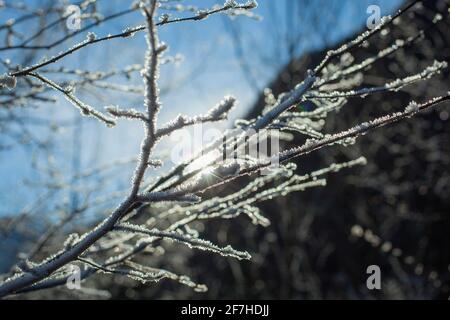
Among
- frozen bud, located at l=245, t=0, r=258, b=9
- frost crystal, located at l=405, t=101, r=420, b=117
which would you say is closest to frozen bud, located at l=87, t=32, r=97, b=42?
frozen bud, located at l=245, t=0, r=258, b=9

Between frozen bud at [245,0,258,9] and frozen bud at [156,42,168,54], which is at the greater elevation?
frozen bud at [245,0,258,9]

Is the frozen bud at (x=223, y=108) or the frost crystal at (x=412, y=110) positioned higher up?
the frost crystal at (x=412, y=110)

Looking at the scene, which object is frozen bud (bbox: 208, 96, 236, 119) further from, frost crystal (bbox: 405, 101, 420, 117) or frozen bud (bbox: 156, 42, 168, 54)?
frost crystal (bbox: 405, 101, 420, 117)

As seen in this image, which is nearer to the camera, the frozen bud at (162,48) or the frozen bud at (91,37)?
the frozen bud at (162,48)

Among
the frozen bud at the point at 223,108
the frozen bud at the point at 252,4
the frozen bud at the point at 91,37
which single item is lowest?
the frozen bud at the point at 223,108

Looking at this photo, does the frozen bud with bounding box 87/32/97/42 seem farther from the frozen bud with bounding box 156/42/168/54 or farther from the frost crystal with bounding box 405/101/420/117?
the frost crystal with bounding box 405/101/420/117

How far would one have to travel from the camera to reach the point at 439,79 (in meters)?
6.37

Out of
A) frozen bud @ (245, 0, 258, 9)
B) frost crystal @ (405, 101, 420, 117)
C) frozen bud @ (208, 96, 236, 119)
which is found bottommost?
frozen bud @ (208, 96, 236, 119)

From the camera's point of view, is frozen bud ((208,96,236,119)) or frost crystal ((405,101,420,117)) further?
frost crystal ((405,101,420,117))

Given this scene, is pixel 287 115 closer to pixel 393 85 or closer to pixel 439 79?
pixel 393 85

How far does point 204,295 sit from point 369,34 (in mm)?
8483

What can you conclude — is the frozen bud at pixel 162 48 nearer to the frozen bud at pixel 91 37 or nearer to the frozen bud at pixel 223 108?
the frozen bud at pixel 223 108

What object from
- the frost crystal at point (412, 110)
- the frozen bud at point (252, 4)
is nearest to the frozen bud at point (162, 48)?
the frozen bud at point (252, 4)
